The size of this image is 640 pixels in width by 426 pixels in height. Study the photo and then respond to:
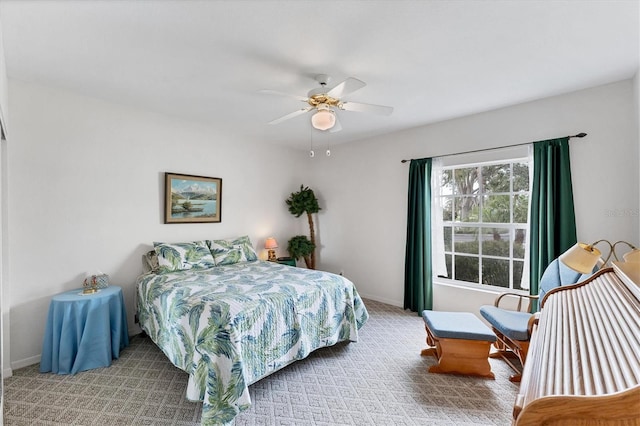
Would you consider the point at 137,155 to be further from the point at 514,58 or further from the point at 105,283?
the point at 514,58

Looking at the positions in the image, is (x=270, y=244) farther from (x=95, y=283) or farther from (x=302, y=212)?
(x=95, y=283)

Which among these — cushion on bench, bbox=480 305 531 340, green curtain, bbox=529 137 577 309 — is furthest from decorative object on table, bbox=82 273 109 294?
green curtain, bbox=529 137 577 309

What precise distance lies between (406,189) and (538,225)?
5.23 feet

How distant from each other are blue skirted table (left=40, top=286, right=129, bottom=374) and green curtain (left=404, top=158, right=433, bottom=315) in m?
3.46

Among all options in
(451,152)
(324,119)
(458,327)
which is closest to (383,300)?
(458,327)

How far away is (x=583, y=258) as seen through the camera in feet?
5.66

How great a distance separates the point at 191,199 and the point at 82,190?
1125 mm

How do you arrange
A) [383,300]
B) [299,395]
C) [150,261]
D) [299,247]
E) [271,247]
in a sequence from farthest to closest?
[299,247]
[271,247]
[383,300]
[150,261]
[299,395]

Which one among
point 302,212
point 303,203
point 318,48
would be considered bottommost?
point 302,212

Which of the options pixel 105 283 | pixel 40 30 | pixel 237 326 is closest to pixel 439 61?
pixel 237 326

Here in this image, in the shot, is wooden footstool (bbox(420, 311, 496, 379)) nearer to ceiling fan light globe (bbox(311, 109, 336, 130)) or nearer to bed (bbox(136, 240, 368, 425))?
bed (bbox(136, 240, 368, 425))

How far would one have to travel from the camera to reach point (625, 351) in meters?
0.70

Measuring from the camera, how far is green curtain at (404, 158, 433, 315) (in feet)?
12.4

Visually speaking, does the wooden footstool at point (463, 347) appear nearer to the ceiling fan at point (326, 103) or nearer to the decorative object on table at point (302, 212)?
the ceiling fan at point (326, 103)
